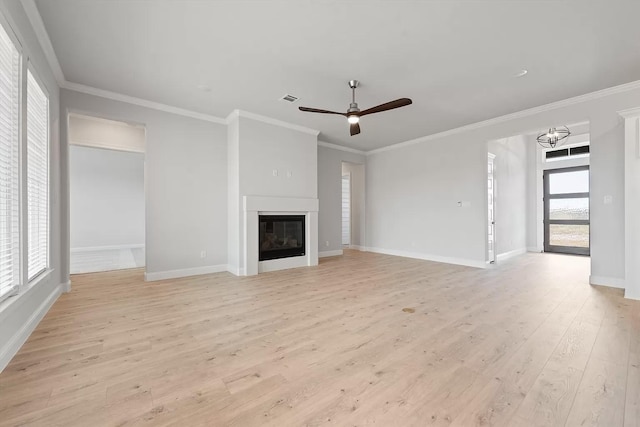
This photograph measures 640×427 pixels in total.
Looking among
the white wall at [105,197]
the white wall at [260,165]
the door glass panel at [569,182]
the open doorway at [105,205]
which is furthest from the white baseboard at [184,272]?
the door glass panel at [569,182]

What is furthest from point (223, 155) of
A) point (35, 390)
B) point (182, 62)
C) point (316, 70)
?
point (35, 390)

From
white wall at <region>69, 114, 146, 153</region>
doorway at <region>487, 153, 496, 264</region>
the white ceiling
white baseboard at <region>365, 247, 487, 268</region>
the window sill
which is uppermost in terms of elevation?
the white ceiling

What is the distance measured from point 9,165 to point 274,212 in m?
3.47

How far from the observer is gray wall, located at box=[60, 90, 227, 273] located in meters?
4.45

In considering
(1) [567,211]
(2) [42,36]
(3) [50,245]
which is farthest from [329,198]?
(1) [567,211]

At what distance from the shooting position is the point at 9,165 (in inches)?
84.6

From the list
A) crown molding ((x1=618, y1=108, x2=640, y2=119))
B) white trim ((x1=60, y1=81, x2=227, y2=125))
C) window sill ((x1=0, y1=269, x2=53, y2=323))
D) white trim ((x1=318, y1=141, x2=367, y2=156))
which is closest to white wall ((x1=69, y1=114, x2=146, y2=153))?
white trim ((x1=60, y1=81, x2=227, y2=125))

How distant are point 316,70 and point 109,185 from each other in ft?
26.4

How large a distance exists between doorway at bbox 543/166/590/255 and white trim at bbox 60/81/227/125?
8.77 m

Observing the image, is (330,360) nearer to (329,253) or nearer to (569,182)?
(329,253)

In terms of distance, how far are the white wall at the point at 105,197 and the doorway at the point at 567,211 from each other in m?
11.9

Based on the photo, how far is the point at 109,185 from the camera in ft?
27.2

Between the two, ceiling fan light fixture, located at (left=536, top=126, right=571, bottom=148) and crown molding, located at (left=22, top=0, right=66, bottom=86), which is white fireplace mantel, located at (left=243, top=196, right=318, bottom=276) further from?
ceiling fan light fixture, located at (left=536, top=126, right=571, bottom=148)

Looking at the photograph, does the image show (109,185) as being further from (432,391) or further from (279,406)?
(432,391)
